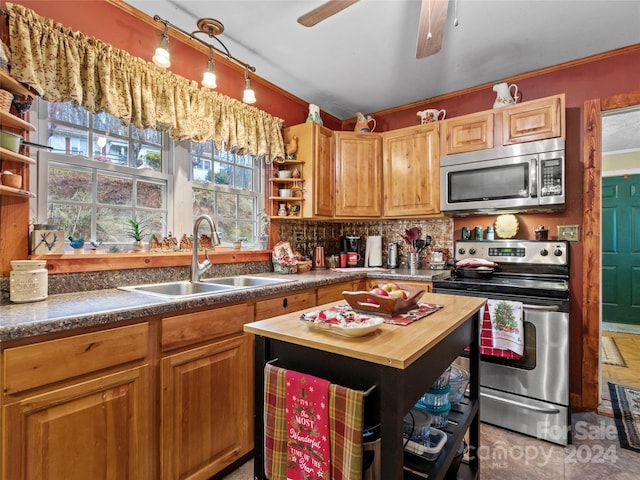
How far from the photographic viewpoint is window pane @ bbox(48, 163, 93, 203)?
1725 millimetres

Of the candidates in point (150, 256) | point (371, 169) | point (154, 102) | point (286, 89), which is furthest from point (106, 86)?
point (371, 169)

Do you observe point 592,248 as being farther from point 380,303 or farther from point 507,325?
point 380,303

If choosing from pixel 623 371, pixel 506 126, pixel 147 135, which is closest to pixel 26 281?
pixel 147 135

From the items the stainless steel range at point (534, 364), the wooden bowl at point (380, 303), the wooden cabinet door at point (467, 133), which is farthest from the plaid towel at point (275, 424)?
the wooden cabinet door at point (467, 133)

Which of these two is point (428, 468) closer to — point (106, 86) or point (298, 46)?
point (106, 86)

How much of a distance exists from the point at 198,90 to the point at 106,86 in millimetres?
606

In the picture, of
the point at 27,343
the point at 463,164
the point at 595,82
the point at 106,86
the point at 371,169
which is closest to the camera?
the point at 27,343

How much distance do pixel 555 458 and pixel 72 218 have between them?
303 cm

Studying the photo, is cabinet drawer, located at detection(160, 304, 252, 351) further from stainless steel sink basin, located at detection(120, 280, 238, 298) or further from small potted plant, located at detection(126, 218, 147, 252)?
small potted plant, located at detection(126, 218, 147, 252)

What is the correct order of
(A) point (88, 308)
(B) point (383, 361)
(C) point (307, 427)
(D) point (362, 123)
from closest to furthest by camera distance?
(B) point (383, 361) < (C) point (307, 427) < (A) point (88, 308) < (D) point (362, 123)

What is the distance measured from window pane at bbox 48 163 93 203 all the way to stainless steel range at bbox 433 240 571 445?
7.84 ft

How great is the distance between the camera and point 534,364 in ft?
6.84

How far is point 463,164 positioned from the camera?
2680 mm

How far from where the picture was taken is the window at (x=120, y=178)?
1.74 meters
